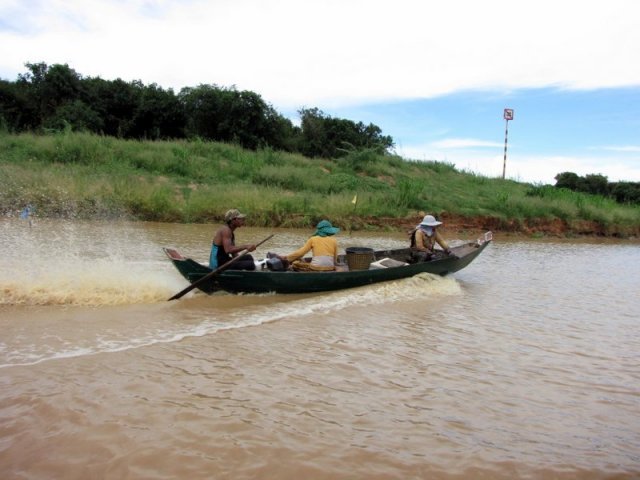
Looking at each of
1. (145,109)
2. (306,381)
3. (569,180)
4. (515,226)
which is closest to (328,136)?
(145,109)

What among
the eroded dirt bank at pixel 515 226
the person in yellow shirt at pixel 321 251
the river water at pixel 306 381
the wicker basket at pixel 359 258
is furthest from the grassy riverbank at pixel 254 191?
the person in yellow shirt at pixel 321 251

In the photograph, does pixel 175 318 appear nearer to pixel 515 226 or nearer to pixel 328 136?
pixel 515 226

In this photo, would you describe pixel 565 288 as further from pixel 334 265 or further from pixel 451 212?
pixel 451 212

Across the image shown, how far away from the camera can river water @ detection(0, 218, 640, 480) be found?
3.35 metres

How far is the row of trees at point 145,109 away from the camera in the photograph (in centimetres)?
2808

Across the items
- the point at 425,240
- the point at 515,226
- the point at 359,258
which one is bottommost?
the point at 359,258

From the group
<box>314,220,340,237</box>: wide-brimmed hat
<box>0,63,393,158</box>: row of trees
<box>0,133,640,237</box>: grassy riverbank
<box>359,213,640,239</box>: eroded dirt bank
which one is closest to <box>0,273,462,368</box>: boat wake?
<box>314,220,340,237</box>: wide-brimmed hat

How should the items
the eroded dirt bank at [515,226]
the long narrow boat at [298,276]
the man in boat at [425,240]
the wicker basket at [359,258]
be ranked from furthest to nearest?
the eroded dirt bank at [515,226] < the man in boat at [425,240] < the wicker basket at [359,258] < the long narrow boat at [298,276]

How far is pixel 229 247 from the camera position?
25.1ft

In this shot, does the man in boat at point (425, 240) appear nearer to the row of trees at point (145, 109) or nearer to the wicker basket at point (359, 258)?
the wicker basket at point (359, 258)

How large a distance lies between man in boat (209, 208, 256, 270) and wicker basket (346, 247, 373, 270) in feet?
5.29

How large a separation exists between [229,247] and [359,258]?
7.05 ft

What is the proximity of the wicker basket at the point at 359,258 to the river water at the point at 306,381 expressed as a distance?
451 millimetres

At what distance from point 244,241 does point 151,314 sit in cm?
719
